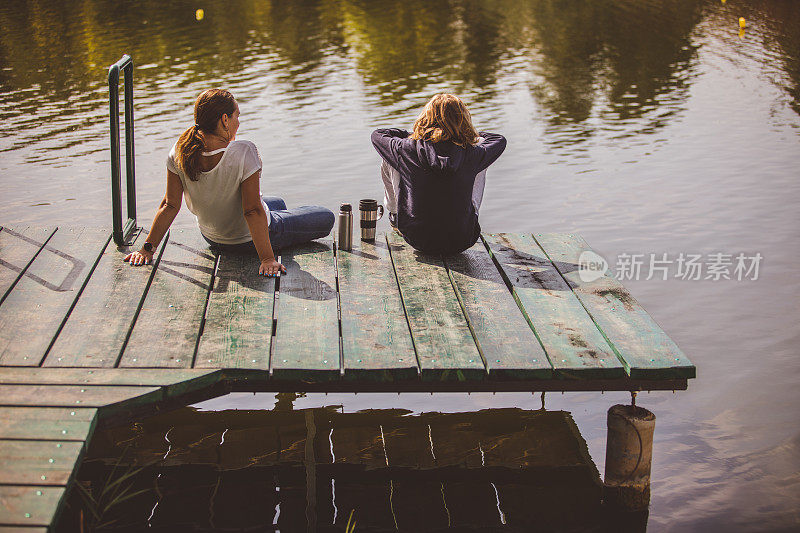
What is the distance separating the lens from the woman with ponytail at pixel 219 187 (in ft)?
16.6

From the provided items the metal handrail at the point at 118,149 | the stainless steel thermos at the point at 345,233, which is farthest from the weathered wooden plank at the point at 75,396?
the stainless steel thermos at the point at 345,233

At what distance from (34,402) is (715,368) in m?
4.54

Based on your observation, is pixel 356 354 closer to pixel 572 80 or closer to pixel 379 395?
pixel 379 395

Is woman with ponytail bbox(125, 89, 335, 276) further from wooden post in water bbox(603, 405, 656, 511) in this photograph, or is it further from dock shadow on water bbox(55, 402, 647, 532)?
wooden post in water bbox(603, 405, 656, 511)

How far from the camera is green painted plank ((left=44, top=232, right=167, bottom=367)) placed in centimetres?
414

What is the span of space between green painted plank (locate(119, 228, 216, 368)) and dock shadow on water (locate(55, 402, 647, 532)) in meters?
0.80

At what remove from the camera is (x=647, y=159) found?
461 inches

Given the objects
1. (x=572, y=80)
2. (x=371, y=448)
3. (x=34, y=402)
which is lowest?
(x=572, y=80)

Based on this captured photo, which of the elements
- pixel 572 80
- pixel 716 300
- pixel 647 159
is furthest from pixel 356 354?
pixel 572 80

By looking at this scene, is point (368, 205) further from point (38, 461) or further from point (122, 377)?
point (38, 461)

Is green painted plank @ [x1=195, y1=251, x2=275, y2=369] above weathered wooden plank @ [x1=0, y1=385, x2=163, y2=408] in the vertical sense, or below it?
below

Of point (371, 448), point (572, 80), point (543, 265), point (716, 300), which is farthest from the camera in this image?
point (572, 80)
